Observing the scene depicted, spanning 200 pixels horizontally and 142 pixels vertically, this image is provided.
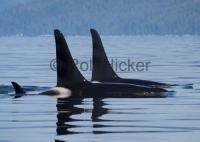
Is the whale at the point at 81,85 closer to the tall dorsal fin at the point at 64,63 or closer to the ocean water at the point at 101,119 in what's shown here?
the tall dorsal fin at the point at 64,63

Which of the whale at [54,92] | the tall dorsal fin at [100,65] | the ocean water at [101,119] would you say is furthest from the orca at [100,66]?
the whale at [54,92]

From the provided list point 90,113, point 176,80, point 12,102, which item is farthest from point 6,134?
point 176,80

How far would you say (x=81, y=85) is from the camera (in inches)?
997

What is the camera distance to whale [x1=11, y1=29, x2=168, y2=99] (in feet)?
81.6

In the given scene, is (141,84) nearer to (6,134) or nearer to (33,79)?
(33,79)

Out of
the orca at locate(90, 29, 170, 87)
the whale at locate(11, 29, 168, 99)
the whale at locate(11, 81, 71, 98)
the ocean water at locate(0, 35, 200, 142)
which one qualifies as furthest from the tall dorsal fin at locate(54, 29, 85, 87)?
the orca at locate(90, 29, 170, 87)

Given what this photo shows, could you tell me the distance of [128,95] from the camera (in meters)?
25.7

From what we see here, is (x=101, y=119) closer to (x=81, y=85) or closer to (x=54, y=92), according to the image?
(x=81, y=85)

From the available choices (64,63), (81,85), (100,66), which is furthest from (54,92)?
(100,66)

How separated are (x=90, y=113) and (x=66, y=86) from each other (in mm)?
4182

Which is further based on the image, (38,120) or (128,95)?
(128,95)

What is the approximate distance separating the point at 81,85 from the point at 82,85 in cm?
3

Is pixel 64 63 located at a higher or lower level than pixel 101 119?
higher

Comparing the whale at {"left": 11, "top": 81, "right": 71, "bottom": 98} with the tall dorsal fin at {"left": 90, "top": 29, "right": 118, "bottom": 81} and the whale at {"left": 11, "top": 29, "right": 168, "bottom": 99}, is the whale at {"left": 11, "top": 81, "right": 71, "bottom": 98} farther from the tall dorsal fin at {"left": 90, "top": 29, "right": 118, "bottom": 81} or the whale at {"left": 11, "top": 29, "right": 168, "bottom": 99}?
the tall dorsal fin at {"left": 90, "top": 29, "right": 118, "bottom": 81}
